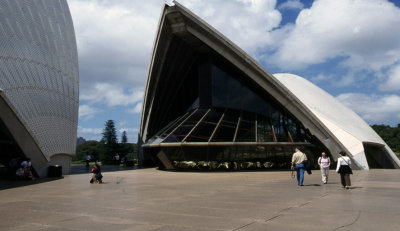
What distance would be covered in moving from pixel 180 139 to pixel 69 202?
42.6ft

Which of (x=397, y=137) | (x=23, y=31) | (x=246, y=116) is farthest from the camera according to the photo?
(x=397, y=137)

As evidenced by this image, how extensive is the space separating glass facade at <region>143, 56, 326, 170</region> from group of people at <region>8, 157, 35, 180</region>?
7.66m

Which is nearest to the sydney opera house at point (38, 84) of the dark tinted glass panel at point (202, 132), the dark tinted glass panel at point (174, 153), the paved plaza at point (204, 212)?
the dark tinted glass panel at point (174, 153)

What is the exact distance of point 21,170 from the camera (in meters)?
15.7

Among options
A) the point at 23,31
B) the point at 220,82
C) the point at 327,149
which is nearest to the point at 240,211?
the point at 23,31

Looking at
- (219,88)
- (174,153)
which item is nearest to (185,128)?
(174,153)

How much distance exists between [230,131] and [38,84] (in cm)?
1204

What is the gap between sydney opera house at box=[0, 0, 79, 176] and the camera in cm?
1580

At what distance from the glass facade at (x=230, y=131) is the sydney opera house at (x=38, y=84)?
6.00 metres

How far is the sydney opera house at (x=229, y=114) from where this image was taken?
70.8 ft

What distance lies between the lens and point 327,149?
2288cm

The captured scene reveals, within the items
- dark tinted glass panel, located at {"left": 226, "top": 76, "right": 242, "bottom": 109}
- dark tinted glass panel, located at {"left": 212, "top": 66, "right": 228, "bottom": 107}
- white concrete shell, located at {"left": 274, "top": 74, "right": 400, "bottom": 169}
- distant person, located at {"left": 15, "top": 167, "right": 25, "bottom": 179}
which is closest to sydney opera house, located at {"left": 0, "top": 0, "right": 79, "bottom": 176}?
distant person, located at {"left": 15, "top": 167, "right": 25, "bottom": 179}

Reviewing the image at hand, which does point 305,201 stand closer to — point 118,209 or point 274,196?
point 274,196

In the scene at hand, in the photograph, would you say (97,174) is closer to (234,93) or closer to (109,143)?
(234,93)
